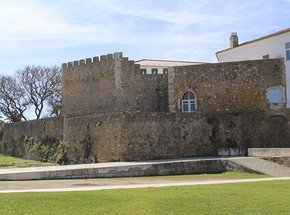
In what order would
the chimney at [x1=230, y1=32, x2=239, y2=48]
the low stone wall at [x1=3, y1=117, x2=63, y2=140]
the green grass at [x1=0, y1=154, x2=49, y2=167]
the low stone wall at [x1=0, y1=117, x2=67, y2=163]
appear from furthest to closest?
the chimney at [x1=230, y1=32, x2=239, y2=48] → the low stone wall at [x1=3, y1=117, x2=63, y2=140] → the low stone wall at [x1=0, y1=117, x2=67, y2=163] → the green grass at [x1=0, y1=154, x2=49, y2=167]

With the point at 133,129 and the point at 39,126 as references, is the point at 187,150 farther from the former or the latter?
the point at 39,126

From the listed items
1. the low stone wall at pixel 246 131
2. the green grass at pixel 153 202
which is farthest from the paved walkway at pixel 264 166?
the green grass at pixel 153 202

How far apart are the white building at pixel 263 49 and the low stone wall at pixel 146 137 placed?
703 centimetres

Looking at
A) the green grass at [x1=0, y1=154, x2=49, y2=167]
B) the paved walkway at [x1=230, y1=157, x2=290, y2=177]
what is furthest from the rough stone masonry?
the paved walkway at [x1=230, y1=157, x2=290, y2=177]

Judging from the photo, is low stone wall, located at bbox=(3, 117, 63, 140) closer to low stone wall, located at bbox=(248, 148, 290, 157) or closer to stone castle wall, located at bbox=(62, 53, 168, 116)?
stone castle wall, located at bbox=(62, 53, 168, 116)

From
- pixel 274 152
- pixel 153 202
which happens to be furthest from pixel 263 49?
pixel 153 202

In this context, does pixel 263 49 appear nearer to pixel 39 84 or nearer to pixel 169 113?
pixel 169 113

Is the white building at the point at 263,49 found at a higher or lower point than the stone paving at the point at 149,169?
higher

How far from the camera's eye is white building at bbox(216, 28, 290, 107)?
35.2 m

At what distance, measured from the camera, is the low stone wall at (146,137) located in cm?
3219

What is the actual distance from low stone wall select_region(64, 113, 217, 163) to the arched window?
2.61m

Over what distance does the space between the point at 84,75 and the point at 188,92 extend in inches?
381

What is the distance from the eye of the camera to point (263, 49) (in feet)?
125

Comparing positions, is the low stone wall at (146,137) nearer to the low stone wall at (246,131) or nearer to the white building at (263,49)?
the low stone wall at (246,131)
